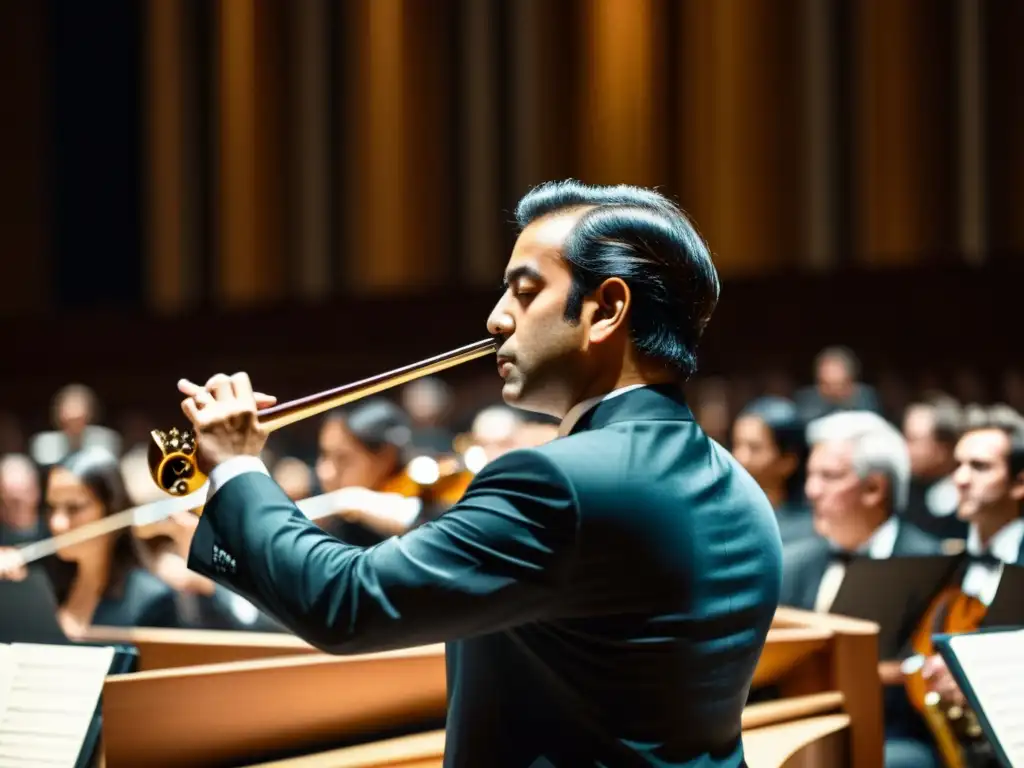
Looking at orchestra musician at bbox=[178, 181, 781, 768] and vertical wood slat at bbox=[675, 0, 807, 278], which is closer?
orchestra musician at bbox=[178, 181, 781, 768]

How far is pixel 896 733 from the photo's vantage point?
9.61 ft

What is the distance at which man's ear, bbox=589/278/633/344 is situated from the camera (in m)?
1.43

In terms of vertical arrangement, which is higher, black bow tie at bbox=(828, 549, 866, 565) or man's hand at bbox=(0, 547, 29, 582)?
black bow tie at bbox=(828, 549, 866, 565)

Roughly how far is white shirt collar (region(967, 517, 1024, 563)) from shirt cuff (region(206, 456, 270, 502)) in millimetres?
2862

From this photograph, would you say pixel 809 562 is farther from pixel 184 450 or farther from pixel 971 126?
pixel 971 126

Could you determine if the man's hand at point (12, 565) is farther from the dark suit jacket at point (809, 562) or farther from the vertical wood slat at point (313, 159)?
the vertical wood slat at point (313, 159)

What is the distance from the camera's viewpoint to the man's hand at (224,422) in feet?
4.46

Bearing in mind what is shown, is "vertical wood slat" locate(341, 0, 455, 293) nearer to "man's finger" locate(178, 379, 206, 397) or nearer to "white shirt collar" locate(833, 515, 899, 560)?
"white shirt collar" locate(833, 515, 899, 560)

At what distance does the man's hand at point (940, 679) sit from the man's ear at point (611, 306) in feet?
4.93

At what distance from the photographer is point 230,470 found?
135 cm

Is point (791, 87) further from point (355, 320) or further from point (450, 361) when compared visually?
point (450, 361)

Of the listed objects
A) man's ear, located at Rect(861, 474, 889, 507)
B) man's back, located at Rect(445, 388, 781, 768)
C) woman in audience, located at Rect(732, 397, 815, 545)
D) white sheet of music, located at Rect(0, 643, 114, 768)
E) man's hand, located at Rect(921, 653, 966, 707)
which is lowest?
woman in audience, located at Rect(732, 397, 815, 545)

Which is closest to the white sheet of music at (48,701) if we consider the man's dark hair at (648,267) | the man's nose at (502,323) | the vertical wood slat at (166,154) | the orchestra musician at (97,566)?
the man's nose at (502,323)

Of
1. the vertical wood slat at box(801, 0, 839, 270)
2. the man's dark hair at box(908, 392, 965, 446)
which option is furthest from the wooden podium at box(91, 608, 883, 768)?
the vertical wood slat at box(801, 0, 839, 270)
